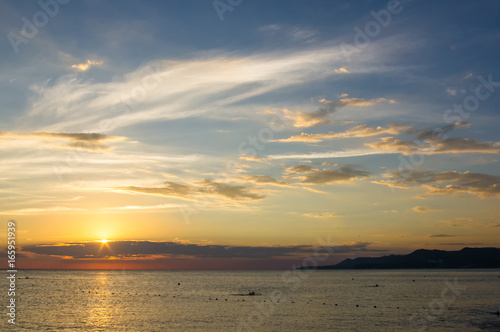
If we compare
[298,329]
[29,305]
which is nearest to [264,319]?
[298,329]

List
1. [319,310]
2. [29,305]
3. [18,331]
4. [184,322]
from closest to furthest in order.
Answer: [18,331], [184,322], [319,310], [29,305]

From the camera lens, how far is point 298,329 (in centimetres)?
7144

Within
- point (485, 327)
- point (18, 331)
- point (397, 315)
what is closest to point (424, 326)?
point (485, 327)

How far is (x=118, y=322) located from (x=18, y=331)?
58.9 feet

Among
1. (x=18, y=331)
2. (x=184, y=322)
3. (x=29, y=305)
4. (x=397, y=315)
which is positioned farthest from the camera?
(x=29, y=305)

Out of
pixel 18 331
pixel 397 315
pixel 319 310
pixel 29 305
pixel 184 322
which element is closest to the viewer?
pixel 18 331

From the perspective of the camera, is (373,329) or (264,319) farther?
(264,319)

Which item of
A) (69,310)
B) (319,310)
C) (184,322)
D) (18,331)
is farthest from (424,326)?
(69,310)

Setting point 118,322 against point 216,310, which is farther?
point 216,310

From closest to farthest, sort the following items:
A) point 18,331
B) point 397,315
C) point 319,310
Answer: point 18,331 → point 397,315 → point 319,310

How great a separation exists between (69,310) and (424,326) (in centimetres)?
7728

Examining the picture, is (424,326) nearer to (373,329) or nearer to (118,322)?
(373,329)

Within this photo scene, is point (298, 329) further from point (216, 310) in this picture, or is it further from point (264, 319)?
point (216, 310)

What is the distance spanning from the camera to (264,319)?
82.2m
